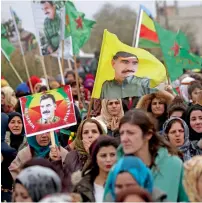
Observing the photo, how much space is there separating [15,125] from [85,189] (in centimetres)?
433

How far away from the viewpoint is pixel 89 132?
353 inches

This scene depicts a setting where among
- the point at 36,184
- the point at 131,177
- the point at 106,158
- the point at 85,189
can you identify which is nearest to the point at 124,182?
the point at 131,177

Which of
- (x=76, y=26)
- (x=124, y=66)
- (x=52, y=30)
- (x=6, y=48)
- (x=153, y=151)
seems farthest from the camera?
(x=6, y=48)

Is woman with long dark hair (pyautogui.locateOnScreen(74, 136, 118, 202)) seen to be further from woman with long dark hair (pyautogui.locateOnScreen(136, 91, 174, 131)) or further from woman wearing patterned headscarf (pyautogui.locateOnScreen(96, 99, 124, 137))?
woman with long dark hair (pyautogui.locateOnScreen(136, 91, 174, 131))

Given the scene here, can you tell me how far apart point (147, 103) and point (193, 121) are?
128 centimetres

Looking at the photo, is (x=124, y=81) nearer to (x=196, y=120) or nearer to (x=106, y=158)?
(x=196, y=120)

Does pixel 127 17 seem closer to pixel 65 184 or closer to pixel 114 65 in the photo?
pixel 114 65

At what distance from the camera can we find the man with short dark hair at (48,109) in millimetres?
9133

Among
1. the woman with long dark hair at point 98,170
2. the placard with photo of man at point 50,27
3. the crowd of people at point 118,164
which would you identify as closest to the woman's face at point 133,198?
the crowd of people at point 118,164

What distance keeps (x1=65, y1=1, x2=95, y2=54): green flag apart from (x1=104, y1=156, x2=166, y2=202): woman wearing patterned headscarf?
32.2ft

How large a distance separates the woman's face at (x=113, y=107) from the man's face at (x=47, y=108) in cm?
140

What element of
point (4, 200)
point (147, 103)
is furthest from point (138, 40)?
point (4, 200)

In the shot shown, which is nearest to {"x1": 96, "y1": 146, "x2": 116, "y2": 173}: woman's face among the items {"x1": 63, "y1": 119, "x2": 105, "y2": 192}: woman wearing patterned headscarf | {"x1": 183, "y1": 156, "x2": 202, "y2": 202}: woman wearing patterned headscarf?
{"x1": 183, "y1": 156, "x2": 202, "y2": 202}: woman wearing patterned headscarf

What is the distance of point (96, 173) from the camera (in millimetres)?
7445
